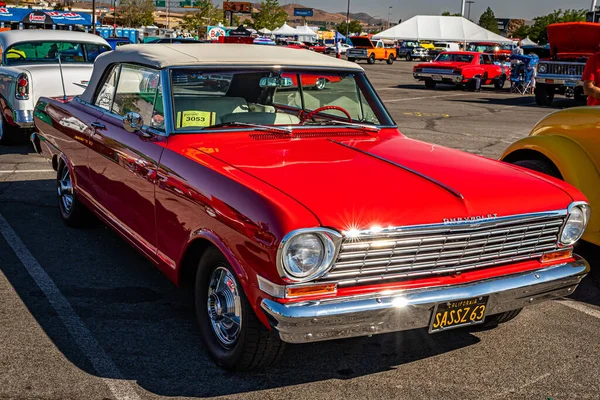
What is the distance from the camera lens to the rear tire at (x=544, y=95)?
70.7 feet

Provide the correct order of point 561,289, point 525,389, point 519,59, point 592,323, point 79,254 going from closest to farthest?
point 525,389, point 561,289, point 592,323, point 79,254, point 519,59

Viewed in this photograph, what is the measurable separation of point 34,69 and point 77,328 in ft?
21.1

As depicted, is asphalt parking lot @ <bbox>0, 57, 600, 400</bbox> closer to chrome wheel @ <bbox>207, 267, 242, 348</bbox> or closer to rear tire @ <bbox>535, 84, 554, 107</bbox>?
chrome wheel @ <bbox>207, 267, 242, 348</bbox>

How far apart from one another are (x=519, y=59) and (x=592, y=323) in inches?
950

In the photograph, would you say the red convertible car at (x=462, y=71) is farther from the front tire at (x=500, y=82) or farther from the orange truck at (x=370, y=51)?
the orange truck at (x=370, y=51)

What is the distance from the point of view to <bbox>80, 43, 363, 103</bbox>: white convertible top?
189 inches

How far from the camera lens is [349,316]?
3344mm

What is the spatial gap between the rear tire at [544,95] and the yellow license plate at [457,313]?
19209 mm

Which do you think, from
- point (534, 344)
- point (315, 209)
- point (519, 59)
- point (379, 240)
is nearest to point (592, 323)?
point (534, 344)

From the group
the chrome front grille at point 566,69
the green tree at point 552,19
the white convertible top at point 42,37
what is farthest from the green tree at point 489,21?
the white convertible top at point 42,37

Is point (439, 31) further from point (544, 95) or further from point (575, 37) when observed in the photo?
point (575, 37)

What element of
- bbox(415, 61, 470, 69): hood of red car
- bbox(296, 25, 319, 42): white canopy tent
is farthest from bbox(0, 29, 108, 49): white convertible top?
bbox(296, 25, 319, 42): white canopy tent

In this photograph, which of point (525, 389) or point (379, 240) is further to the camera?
point (525, 389)

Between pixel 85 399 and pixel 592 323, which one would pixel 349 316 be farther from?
pixel 592 323
